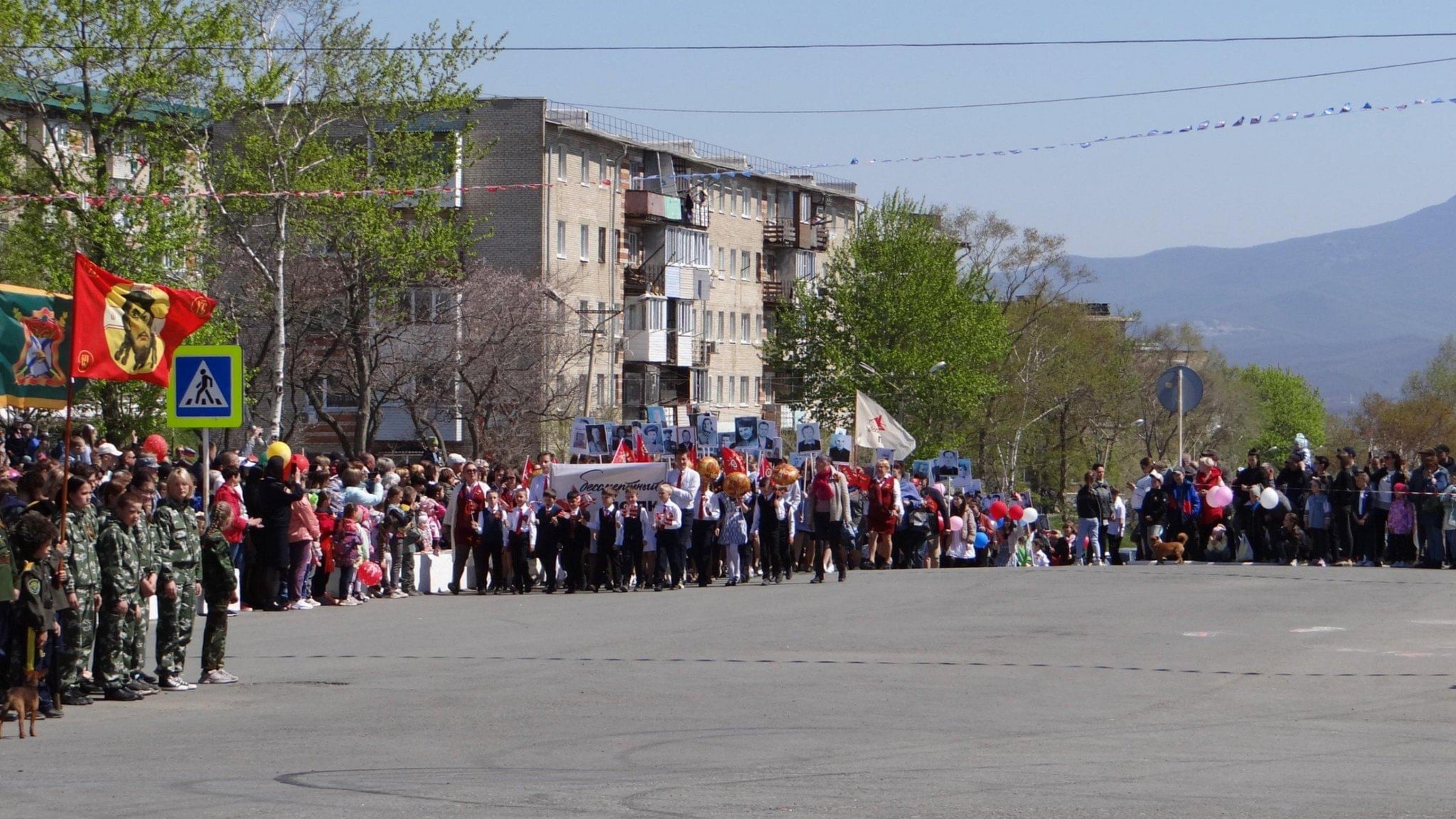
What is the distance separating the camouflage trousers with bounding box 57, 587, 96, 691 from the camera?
13266 millimetres

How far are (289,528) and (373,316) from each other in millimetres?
36483

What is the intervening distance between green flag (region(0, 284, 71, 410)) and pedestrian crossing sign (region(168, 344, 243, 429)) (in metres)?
2.24

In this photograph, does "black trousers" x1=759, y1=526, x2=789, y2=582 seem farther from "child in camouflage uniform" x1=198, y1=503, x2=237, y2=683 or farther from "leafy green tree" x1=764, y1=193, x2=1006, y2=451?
"leafy green tree" x1=764, y1=193, x2=1006, y2=451

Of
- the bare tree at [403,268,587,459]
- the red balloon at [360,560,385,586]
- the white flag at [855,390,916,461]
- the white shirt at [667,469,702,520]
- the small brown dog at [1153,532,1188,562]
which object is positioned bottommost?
the red balloon at [360,560,385,586]

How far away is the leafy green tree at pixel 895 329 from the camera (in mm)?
80500

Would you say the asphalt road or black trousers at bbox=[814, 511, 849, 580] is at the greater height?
black trousers at bbox=[814, 511, 849, 580]

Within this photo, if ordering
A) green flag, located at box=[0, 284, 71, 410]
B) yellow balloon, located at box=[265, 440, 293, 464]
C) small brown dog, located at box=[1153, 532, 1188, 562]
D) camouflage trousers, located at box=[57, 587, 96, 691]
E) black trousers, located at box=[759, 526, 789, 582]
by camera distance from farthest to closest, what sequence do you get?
small brown dog, located at box=[1153, 532, 1188, 562]
black trousers, located at box=[759, 526, 789, 582]
yellow balloon, located at box=[265, 440, 293, 464]
green flag, located at box=[0, 284, 71, 410]
camouflage trousers, located at box=[57, 587, 96, 691]

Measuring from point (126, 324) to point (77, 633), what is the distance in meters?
3.29

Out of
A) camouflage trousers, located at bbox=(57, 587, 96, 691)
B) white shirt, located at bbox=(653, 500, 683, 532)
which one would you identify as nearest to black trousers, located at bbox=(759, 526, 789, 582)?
white shirt, located at bbox=(653, 500, 683, 532)

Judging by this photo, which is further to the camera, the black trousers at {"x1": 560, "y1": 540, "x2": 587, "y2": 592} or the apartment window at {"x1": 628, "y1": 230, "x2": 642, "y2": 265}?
the apartment window at {"x1": 628, "y1": 230, "x2": 642, "y2": 265}

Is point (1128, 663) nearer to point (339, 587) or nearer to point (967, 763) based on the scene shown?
point (967, 763)

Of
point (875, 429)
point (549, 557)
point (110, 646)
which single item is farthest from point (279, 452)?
point (875, 429)

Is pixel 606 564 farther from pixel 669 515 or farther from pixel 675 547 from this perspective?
pixel 669 515

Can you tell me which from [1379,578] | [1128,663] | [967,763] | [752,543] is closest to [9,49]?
[752,543]
